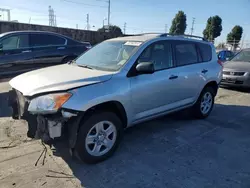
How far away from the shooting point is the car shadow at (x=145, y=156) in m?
2.90

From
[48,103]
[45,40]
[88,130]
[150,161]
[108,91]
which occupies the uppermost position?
[45,40]

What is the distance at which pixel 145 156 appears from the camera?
3.49 m

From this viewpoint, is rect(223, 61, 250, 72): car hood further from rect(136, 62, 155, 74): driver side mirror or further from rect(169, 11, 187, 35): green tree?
rect(169, 11, 187, 35): green tree

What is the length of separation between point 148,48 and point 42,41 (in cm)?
510

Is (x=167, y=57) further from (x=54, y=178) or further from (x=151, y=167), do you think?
(x=54, y=178)

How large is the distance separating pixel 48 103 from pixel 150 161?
1.64 metres

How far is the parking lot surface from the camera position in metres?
2.87

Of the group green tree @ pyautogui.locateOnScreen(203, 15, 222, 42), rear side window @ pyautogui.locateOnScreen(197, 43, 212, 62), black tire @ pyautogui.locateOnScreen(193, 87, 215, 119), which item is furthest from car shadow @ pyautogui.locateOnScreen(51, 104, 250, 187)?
green tree @ pyautogui.locateOnScreen(203, 15, 222, 42)

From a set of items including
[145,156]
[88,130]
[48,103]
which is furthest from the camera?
[145,156]

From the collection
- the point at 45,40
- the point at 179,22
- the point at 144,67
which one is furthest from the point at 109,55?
the point at 179,22

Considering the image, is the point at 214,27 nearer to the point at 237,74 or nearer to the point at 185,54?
the point at 237,74

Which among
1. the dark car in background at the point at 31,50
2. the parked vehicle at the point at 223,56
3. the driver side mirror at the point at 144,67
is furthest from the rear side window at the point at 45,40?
the parked vehicle at the point at 223,56

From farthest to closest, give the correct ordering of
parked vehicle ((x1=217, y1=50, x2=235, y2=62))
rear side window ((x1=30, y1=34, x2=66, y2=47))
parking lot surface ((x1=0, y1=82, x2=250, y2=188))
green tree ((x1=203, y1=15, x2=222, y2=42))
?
green tree ((x1=203, y1=15, x2=222, y2=42))
parked vehicle ((x1=217, y1=50, x2=235, y2=62))
rear side window ((x1=30, y1=34, x2=66, y2=47))
parking lot surface ((x1=0, y1=82, x2=250, y2=188))

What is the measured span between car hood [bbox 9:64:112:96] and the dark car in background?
12.9 ft
